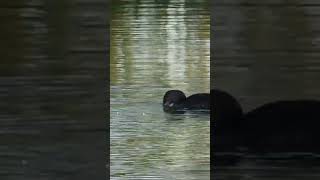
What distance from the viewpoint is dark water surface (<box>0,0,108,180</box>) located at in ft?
18.7

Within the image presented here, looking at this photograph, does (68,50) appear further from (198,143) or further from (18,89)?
(198,143)

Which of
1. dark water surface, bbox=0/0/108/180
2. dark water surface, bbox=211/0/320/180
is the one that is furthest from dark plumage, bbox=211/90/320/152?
dark water surface, bbox=0/0/108/180

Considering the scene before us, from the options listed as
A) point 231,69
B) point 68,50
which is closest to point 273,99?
point 231,69

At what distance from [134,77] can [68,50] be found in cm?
44

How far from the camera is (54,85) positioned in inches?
225

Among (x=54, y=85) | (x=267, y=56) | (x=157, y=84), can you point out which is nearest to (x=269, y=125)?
(x=267, y=56)

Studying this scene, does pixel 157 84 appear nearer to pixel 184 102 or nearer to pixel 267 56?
pixel 184 102

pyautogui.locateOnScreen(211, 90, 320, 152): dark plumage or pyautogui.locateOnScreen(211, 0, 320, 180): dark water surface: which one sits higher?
pyautogui.locateOnScreen(211, 0, 320, 180): dark water surface

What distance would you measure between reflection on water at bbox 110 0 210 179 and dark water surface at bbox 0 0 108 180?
11 cm

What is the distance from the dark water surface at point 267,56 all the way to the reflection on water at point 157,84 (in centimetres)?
10

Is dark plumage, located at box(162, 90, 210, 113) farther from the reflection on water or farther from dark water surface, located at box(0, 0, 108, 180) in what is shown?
dark water surface, located at box(0, 0, 108, 180)

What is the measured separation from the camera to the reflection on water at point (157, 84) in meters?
5.65

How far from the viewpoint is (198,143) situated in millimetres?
5672

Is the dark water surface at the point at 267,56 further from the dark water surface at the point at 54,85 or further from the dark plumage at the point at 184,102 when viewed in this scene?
the dark water surface at the point at 54,85
